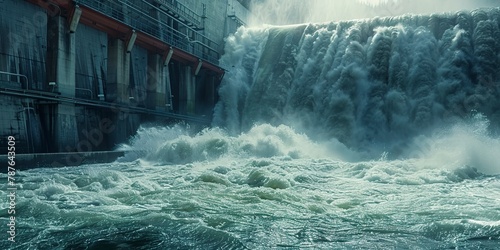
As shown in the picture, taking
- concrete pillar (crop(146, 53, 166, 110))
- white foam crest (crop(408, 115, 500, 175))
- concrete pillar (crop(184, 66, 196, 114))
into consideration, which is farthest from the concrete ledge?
white foam crest (crop(408, 115, 500, 175))

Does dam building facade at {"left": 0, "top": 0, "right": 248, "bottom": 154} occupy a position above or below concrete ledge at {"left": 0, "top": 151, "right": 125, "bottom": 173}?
above

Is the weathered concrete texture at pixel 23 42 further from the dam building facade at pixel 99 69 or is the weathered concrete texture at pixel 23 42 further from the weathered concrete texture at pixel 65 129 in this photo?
the weathered concrete texture at pixel 65 129

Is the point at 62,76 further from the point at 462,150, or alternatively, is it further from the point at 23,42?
the point at 462,150

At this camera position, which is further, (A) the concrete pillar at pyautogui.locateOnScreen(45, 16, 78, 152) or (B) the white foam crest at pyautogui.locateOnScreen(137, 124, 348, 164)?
(B) the white foam crest at pyautogui.locateOnScreen(137, 124, 348, 164)

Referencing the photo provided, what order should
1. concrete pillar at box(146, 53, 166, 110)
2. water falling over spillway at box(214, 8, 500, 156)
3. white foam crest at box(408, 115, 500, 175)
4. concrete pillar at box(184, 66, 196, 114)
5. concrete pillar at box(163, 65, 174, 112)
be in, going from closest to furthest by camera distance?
white foam crest at box(408, 115, 500, 175), water falling over spillway at box(214, 8, 500, 156), concrete pillar at box(146, 53, 166, 110), concrete pillar at box(163, 65, 174, 112), concrete pillar at box(184, 66, 196, 114)

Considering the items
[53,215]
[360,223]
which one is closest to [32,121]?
[53,215]

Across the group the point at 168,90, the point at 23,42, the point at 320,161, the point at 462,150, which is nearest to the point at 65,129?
the point at 23,42

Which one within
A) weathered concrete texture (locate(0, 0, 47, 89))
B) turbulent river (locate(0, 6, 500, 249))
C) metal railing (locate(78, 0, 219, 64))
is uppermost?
metal railing (locate(78, 0, 219, 64))

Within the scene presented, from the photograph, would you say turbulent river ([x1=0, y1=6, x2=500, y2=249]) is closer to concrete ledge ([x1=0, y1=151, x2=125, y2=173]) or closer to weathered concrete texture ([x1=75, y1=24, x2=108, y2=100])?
concrete ledge ([x1=0, y1=151, x2=125, y2=173])
